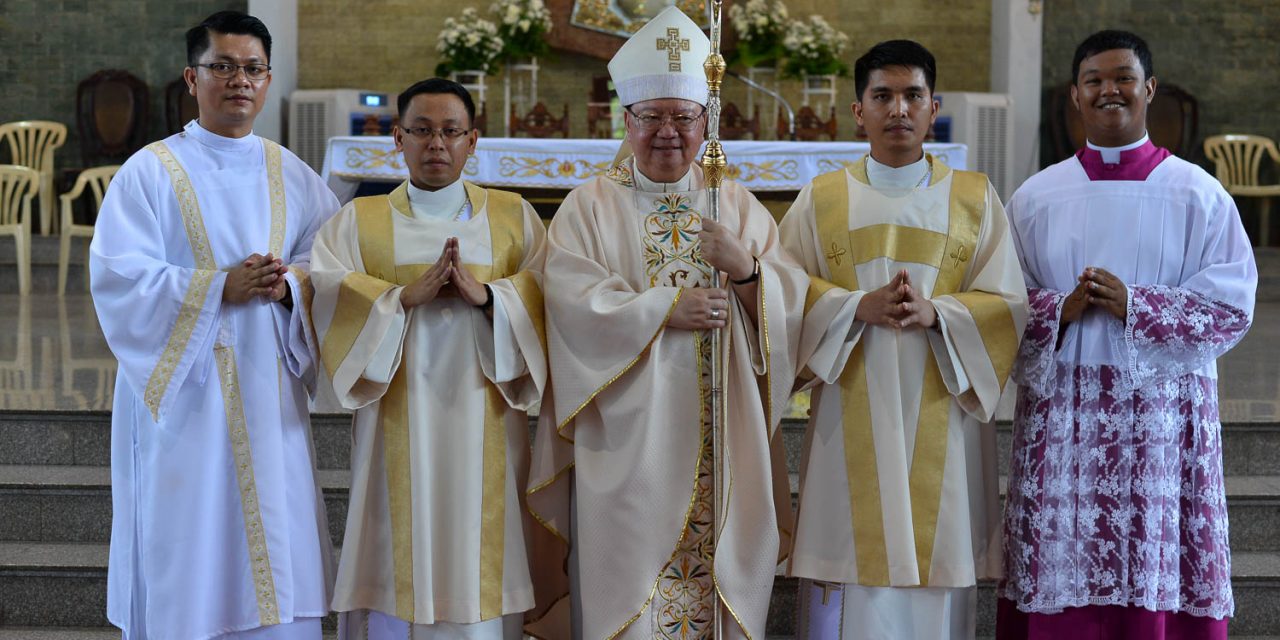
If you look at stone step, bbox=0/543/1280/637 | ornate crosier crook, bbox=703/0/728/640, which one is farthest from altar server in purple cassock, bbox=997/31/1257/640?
stone step, bbox=0/543/1280/637

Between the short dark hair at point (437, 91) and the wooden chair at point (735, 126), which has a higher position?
the wooden chair at point (735, 126)

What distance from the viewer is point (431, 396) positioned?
3301 millimetres

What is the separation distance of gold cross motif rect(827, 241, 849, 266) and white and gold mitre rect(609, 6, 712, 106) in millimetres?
474

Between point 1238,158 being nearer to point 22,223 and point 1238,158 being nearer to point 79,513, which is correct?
point 22,223

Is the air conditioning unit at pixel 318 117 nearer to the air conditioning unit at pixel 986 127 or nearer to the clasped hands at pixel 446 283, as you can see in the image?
the air conditioning unit at pixel 986 127

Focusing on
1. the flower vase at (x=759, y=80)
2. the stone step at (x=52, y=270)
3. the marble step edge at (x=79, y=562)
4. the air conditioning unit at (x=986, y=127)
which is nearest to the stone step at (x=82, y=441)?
the marble step edge at (x=79, y=562)

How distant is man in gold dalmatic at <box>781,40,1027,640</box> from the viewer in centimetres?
325

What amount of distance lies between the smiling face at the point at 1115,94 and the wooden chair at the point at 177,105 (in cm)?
895

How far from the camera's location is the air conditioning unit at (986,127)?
33.0ft

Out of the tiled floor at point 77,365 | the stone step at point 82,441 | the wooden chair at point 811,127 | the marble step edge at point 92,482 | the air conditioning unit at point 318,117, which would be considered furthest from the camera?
the air conditioning unit at point 318,117

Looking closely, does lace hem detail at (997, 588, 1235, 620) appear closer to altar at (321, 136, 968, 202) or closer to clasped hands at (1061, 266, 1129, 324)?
clasped hands at (1061, 266, 1129, 324)

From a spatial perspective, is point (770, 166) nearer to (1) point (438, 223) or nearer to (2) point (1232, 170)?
(1) point (438, 223)

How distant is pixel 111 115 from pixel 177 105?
527 mm

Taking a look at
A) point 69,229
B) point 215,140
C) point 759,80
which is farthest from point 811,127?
point 215,140
